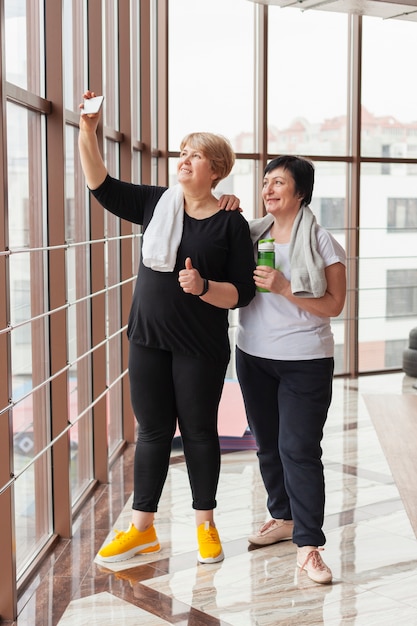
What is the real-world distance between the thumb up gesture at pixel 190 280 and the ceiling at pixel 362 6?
3109 millimetres

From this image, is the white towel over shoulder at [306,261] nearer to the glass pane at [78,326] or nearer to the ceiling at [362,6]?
the glass pane at [78,326]

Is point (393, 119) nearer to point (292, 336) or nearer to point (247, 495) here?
point (247, 495)

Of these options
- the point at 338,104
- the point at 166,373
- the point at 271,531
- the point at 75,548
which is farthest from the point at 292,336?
the point at 338,104

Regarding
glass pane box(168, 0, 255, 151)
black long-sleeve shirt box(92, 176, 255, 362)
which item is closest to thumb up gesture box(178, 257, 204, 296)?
black long-sleeve shirt box(92, 176, 255, 362)

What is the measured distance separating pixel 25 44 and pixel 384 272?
14.5 feet

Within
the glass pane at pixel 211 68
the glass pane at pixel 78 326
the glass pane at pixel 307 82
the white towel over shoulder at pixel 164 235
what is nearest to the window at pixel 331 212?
the glass pane at pixel 307 82

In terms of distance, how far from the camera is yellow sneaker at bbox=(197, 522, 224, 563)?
2730 mm

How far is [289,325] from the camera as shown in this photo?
258 cm

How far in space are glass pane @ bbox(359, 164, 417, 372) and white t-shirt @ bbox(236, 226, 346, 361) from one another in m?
3.97

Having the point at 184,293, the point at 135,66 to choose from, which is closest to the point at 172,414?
the point at 184,293

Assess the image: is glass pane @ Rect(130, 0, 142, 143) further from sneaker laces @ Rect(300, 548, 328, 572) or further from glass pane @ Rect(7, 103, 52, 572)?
sneaker laces @ Rect(300, 548, 328, 572)

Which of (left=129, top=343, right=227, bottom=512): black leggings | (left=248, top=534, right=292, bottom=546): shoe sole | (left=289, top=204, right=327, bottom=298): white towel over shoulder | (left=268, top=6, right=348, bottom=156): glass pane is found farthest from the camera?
(left=268, top=6, right=348, bottom=156): glass pane

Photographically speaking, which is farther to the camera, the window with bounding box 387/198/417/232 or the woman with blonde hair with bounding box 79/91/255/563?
the window with bounding box 387/198/417/232

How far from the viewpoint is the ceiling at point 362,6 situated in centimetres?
504
